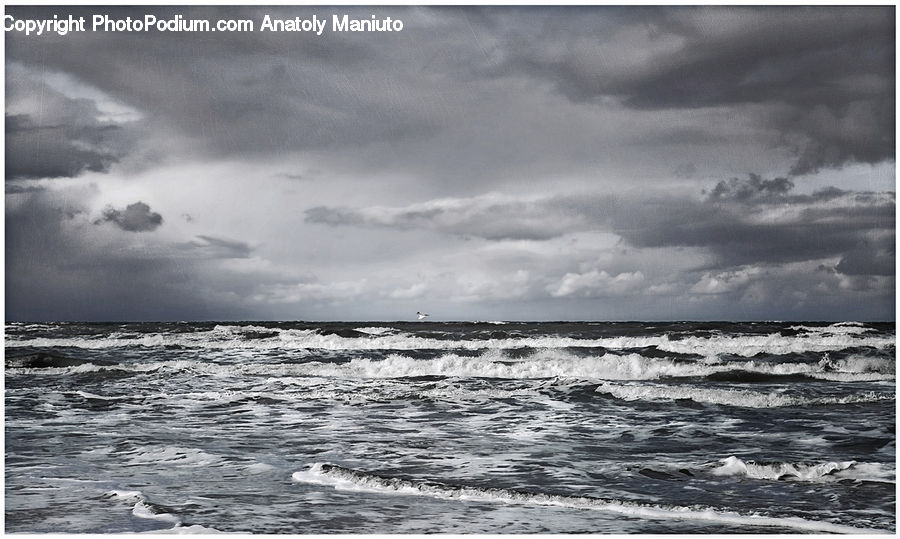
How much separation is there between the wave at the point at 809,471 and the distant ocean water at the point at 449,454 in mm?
23

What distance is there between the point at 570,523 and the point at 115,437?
5.23 metres

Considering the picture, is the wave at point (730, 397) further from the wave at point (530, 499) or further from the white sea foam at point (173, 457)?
the white sea foam at point (173, 457)

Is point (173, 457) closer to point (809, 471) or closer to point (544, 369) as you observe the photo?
point (809, 471)

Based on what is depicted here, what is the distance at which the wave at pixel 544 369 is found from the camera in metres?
14.8

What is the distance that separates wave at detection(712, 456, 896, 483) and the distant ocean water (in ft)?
0.07

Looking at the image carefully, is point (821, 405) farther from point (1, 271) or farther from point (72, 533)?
point (1, 271)

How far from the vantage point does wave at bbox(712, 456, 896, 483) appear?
5551mm

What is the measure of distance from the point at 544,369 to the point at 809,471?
977 centimetres

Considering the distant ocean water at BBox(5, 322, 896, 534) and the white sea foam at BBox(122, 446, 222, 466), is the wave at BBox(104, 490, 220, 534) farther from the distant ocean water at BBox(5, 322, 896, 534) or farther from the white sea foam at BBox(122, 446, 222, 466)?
the white sea foam at BBox(122, 446, 222, 466)

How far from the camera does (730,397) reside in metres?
10.4

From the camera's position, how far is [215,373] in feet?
50.1

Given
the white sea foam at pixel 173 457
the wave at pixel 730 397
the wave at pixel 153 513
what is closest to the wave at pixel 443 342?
the wave at pixel 730 397

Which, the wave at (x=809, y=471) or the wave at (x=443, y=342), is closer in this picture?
the wave at (x=809, y=471)

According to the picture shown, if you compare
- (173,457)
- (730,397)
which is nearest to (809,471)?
(730,397)
